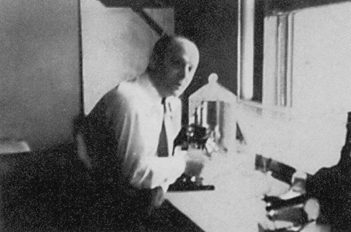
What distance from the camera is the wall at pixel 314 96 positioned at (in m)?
0.54

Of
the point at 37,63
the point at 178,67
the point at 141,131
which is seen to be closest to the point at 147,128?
the point at 141,131

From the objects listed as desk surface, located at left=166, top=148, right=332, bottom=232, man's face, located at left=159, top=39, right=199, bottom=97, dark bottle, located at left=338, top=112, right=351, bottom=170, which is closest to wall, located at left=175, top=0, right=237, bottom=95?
man's face, located at left=159, top=39, right=199, bottom=97

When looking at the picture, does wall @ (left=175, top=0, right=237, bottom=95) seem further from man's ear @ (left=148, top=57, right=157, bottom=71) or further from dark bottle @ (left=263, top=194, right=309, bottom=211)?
dark bottle @ (left=263, top=194, right=309, bottom=211)

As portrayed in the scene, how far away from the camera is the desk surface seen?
0.65 metres

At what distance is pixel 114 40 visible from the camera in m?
0.79

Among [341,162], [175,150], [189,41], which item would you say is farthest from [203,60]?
[341,162]

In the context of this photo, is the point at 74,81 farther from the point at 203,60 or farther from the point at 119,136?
the point at 203,60

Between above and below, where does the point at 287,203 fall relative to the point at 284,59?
below

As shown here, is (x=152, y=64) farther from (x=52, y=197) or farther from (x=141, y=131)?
(x=52, y=197)

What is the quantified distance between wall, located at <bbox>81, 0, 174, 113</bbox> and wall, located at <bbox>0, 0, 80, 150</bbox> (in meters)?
0.03

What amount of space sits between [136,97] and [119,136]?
0.07m

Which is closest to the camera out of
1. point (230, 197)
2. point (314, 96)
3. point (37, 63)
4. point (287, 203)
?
point (287, 203)

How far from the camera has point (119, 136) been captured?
785mm

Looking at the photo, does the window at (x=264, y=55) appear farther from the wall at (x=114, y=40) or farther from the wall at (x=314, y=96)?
the wall at (x=114, y=40)
